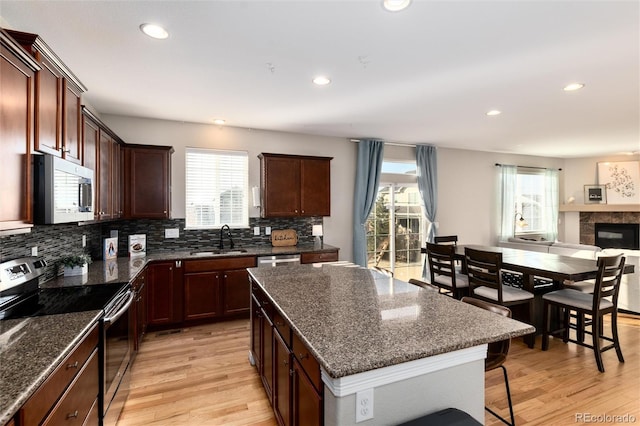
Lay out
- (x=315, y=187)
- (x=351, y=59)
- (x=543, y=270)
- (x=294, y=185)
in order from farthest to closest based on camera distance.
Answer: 1. (x=315, y=187)
2. (x=294, y=185)
3. (x=543, y=270)
4. (x=351, y=59)

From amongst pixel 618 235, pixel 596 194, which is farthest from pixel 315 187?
pixel 618 235

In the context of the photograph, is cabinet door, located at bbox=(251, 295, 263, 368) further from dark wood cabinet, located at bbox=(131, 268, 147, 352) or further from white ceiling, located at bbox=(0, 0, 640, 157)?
white ceiling, located at bbox=(0, 0, 640, 157)

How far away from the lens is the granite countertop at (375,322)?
1.20 m

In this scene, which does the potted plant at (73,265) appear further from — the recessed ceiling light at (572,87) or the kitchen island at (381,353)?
the recessed ceiling light at (572,87)

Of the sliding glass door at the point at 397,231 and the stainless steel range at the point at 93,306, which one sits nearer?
the stainless steel range at the point at 93,306

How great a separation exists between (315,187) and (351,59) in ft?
7.61

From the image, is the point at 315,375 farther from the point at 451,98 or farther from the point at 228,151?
the point at 228,151

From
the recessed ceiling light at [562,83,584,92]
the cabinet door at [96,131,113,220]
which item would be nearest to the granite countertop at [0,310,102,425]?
the cabinet door at [96,131,113,220]

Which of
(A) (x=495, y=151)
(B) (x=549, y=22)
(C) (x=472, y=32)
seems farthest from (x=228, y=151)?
(A) (x=495, y=151)

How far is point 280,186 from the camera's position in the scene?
4.42m

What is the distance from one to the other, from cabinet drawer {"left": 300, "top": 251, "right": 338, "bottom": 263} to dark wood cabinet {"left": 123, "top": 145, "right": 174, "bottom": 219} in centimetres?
184

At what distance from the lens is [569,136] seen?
5.10m

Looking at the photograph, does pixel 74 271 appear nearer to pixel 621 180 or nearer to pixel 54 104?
pixel 54 104

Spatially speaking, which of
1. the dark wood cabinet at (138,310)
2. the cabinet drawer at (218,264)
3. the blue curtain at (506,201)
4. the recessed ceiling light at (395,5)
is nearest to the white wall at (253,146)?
the cabinet drawer at (218,264)
